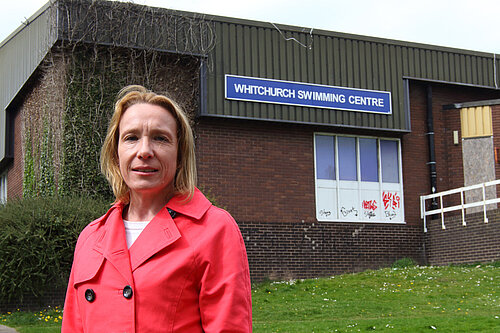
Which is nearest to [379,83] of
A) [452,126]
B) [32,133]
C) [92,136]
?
[452,126]

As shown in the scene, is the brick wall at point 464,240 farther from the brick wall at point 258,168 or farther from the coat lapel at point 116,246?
the coat lapel at point 116,246

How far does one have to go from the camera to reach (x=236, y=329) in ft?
8.71

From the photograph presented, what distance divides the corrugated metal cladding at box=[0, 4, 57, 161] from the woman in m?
17.0

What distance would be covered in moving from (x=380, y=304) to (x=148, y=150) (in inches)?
476

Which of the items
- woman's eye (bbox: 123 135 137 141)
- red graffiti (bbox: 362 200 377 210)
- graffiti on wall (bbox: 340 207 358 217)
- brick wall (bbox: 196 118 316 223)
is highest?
brick wall (bbox: 196 118 316 223)

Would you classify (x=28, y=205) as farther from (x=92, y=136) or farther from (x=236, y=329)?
(x=236, y=329)

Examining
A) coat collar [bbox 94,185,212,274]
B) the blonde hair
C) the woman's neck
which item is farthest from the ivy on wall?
coat collar [bbox 94,185,212,274]

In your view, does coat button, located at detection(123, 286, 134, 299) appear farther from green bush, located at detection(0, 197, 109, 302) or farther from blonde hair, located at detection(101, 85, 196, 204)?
green bush, located at detection(0, 197, 109, 302)

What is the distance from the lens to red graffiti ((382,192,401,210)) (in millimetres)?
22516

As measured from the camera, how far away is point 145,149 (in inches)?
114

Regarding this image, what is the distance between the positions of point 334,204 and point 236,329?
63.4ft

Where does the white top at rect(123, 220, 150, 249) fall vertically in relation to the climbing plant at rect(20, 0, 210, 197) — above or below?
below

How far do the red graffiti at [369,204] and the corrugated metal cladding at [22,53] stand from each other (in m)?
9.85

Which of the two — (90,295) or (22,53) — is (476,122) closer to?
(22,53)
